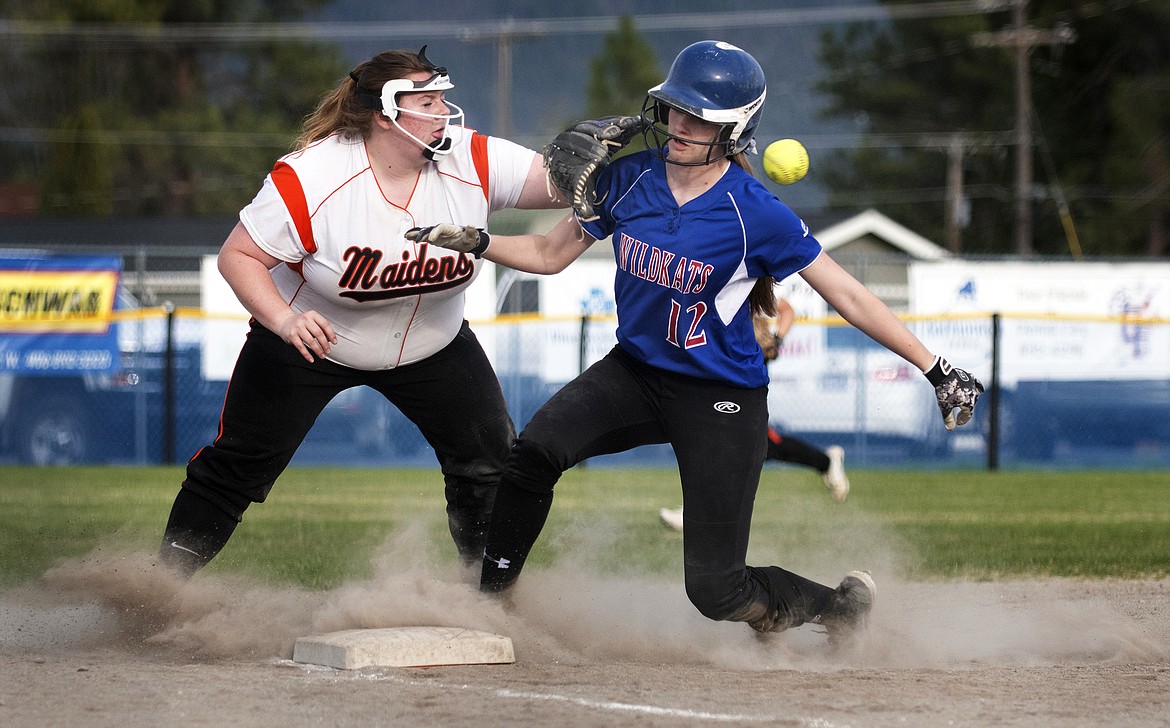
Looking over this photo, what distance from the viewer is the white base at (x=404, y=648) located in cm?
439

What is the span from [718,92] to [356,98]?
4.50 feet

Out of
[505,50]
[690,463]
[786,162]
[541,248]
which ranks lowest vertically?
[690,463]

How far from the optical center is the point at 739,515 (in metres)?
4.69

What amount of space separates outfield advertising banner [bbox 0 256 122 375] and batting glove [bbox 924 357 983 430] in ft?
41.5

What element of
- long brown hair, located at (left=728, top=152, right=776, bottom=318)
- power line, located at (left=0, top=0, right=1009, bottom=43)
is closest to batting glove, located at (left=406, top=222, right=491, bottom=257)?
long brown hair, located at (left=728, top=152, right=776, bottom=318)

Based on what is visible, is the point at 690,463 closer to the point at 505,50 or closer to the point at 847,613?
the point at 847,613

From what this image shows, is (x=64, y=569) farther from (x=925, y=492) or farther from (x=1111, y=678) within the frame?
(x=925, y=492)

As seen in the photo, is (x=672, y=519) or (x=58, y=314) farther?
(x=58, y=314)

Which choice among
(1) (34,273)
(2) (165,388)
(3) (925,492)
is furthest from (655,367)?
(1) (34,273)

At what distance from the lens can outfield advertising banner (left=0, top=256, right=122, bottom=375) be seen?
15.1 meters

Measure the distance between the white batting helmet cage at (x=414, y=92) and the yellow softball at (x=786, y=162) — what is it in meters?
2.13

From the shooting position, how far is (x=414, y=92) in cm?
480

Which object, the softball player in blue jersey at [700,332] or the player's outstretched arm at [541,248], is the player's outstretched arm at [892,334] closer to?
the softball player in blue jersey at [700,332]

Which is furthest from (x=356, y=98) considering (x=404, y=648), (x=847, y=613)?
(x=847, y=613)
